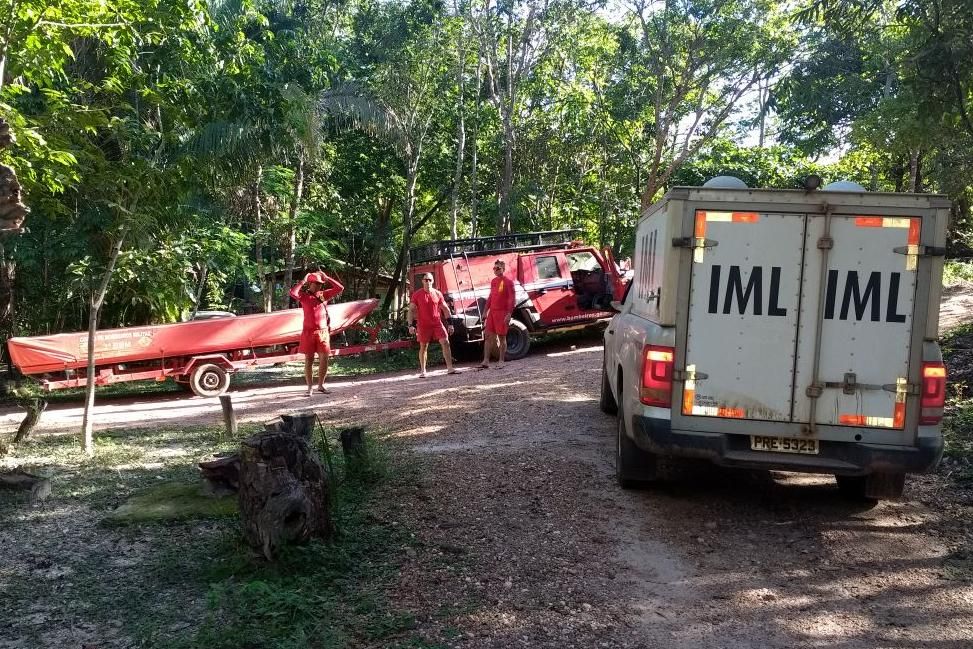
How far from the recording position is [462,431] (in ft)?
26.0

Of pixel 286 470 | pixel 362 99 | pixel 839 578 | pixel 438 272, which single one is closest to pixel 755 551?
pixel 839 578

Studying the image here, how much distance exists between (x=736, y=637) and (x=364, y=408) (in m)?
6.94

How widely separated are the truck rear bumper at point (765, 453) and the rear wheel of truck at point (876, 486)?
1.94 feet

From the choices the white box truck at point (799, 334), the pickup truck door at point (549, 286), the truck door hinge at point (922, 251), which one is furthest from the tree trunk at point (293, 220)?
the truck door hinge at point (922, 251)

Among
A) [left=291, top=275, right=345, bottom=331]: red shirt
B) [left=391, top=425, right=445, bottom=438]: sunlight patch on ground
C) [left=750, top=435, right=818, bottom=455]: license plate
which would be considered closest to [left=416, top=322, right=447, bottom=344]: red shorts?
[left=291, top=275, right=345, bottom=331]: red shirt

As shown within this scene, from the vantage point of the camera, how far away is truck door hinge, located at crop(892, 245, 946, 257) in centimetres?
471

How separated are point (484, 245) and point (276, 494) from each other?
11.5 meters

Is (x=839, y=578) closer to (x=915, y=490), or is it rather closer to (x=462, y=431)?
(x=915, y=490)

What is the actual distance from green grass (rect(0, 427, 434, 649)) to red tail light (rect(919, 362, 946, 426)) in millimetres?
3230

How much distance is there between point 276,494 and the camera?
4371mm

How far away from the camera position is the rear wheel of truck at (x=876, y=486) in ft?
17.9

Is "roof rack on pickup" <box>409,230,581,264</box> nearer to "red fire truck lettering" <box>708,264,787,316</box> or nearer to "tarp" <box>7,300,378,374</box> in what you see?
"tarp" <box>7,300,378,374</box>

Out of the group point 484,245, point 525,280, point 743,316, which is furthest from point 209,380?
point 743,316

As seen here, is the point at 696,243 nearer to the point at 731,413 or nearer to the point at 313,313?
the point at 731,413
